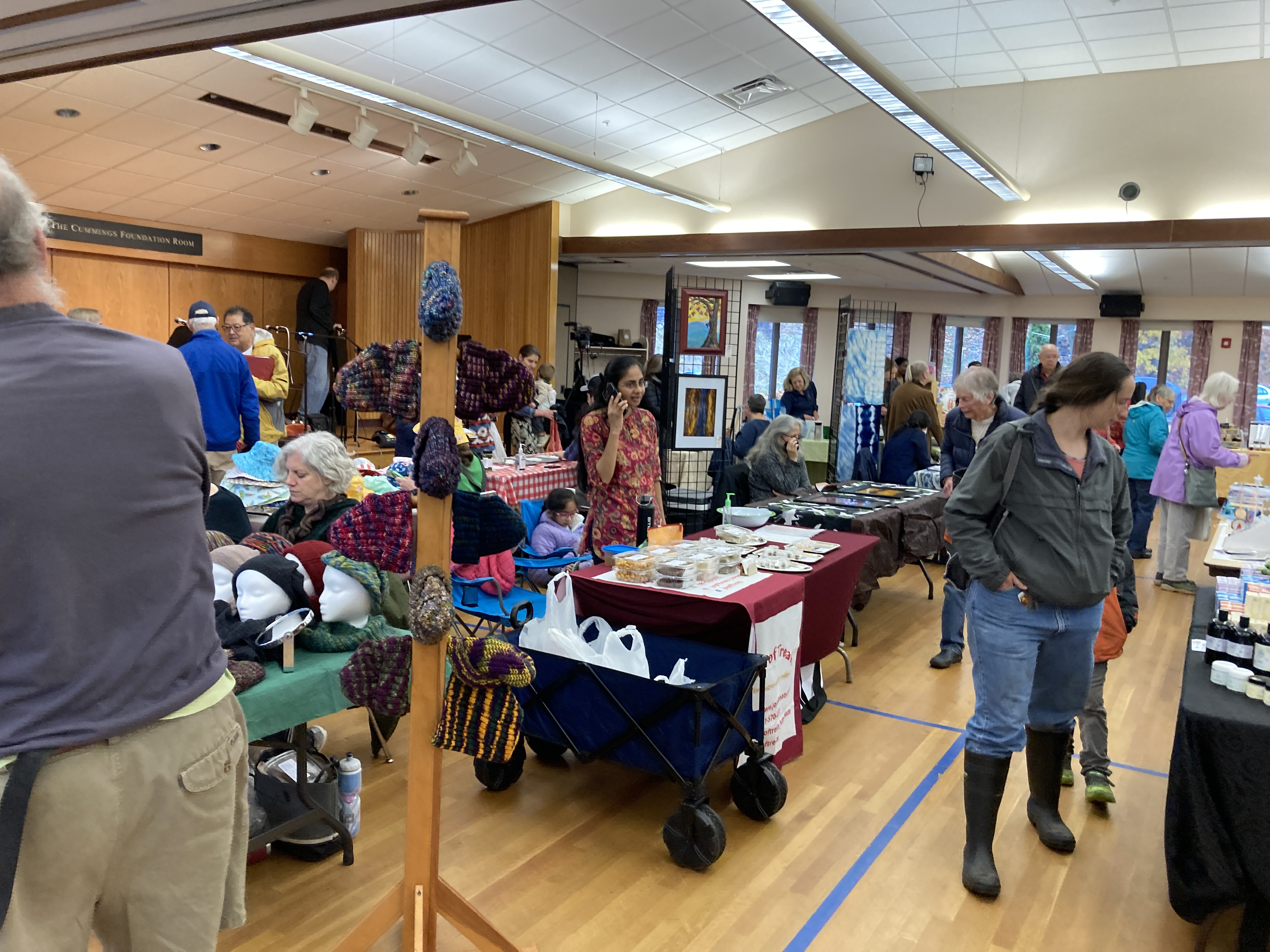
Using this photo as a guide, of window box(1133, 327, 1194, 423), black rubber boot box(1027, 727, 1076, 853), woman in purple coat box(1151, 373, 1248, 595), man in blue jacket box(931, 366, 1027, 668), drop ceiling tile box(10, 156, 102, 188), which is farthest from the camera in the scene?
window box(1133, 327, 1194, 423)

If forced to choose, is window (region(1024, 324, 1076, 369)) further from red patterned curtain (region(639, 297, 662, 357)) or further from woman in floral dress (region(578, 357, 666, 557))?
woman in floral dress (region(578, 357, 666, 557))

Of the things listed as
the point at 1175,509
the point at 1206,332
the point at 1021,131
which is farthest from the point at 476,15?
the point at 1206,332

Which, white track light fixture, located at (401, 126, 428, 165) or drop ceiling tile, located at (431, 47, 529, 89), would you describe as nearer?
drop ceiling tile, located at (431, 47, 529, 89)

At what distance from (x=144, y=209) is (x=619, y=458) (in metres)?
8.15

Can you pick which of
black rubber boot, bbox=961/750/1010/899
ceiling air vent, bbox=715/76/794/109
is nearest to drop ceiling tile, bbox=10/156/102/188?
ceiling air vent, bbox=715/76/794/109

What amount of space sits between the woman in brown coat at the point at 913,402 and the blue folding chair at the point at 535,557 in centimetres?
318

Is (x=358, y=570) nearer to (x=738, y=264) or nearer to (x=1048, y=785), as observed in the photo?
(x=1048, y=785)

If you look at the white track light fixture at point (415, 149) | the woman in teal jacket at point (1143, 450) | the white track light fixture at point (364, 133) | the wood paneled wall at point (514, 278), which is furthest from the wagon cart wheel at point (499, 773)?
the wood paneled wall at point (514, 278)

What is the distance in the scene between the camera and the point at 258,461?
516 centimetres

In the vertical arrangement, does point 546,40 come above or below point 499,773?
above

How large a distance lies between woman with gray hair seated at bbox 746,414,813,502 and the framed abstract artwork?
7.06 ft

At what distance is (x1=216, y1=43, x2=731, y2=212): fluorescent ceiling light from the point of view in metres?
5.89

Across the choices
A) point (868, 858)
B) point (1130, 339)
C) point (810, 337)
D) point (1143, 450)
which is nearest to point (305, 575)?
point (868, 858)

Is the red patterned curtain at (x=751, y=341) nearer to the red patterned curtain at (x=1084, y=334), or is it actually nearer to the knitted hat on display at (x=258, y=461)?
the red patterned curtain at (x=1084, y=334)
